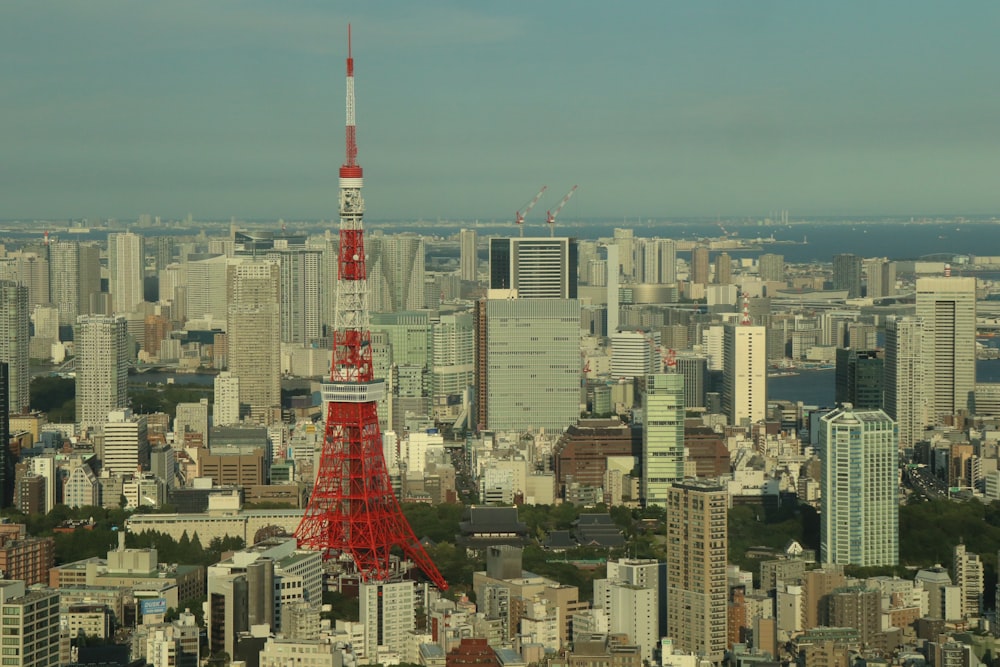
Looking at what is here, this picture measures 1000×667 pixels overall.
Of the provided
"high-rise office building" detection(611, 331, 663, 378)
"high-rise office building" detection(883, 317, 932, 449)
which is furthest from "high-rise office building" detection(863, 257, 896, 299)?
"high-rise office building" detection(883, 317, 932, 449)

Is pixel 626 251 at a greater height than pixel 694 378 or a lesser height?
greater

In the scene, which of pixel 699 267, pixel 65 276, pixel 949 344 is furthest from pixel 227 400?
pixel 699 267

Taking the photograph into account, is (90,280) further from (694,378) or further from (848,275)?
(694,378)

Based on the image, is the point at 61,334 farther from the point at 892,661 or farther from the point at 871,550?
the point at 892,661

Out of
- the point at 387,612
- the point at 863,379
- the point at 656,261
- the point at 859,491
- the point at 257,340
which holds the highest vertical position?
the point at 656,261

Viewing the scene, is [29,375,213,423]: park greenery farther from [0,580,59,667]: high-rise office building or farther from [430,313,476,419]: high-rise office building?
[0,580,59,667]: high-rise office building

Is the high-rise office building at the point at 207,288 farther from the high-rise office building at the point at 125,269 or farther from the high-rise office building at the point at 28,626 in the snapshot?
the high-rise office building at the point at 28,626

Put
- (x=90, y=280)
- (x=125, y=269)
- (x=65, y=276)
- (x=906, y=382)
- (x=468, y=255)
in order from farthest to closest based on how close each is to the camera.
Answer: (x=468, y=255) → (x=125, y=269) → (x=90, y=280) → (x=65, y=276) → (x=906, y=382)
